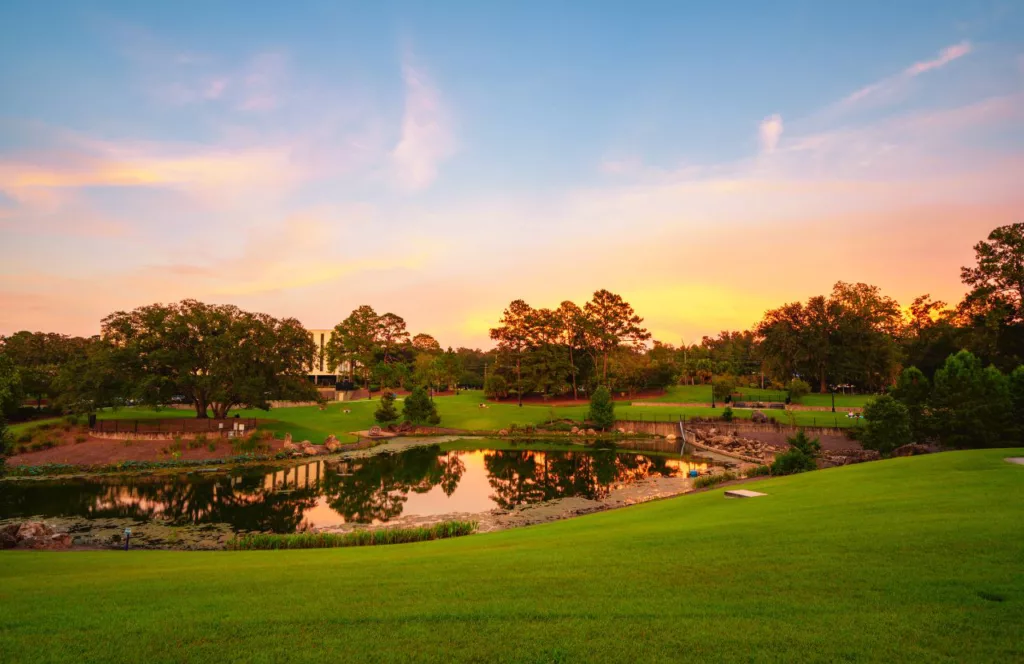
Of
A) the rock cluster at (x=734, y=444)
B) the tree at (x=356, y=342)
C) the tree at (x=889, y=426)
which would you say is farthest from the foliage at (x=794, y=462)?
the tree at (x=356, y=342)

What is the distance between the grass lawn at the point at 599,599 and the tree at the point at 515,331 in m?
72.4

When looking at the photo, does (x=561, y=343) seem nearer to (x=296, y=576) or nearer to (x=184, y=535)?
(x=184, y=535)

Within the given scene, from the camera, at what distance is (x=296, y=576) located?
10.6 metres

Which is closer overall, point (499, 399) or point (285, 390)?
point (285, 390)

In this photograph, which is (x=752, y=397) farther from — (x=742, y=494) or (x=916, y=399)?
(x=742, y=494)

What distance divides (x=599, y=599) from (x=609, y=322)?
80461 millimetres

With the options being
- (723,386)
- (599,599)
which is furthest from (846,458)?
(723,386)

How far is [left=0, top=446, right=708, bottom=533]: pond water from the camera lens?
1017 inches

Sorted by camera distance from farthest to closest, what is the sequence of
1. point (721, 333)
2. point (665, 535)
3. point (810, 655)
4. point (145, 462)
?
point (721, 333)
point (145, 462)
point (665, 535)
point (810, 655)

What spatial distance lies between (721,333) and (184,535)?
474ft

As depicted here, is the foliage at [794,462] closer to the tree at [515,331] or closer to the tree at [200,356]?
the tree at [200,356]

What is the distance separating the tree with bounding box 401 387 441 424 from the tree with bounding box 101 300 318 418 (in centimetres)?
1395

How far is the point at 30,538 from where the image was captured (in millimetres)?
18266

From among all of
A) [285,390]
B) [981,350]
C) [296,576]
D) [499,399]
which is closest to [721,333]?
[499,399]
